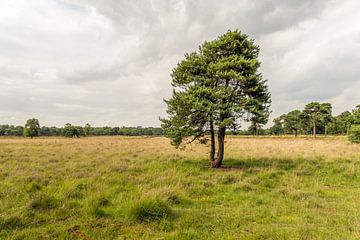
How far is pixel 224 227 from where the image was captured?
5574mm

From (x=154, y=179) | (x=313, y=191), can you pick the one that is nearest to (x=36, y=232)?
(x=154, y=179)

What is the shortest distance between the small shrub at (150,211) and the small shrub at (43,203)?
2.60 metres

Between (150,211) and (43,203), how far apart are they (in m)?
3.19

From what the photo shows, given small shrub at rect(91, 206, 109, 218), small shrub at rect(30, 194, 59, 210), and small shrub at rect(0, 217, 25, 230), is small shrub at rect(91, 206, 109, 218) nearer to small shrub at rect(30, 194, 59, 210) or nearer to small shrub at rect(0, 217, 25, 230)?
small shrub at rect(30, 194, 59, 210)

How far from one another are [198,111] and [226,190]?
18.7ft

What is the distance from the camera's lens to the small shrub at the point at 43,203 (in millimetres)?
6491

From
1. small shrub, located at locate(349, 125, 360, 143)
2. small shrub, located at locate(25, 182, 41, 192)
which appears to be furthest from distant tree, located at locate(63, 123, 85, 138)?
small shrub, located at locate(25, 182, 41, 192)

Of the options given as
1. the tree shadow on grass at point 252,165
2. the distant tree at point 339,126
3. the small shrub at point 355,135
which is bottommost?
the tree shadow on grass at point 252,165

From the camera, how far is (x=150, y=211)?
238 inches

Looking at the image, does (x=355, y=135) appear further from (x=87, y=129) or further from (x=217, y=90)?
(x=87, y=129)

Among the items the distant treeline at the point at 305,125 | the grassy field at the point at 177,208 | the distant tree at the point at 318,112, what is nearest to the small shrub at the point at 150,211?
the grassy field at the point at 177,208

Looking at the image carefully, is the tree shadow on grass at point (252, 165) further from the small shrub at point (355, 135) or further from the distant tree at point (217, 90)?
the small shrub at point (355, 135)

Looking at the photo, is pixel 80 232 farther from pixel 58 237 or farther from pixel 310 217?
pixel 310 217

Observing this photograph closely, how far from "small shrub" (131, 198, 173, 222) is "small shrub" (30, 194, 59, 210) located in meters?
2.60
